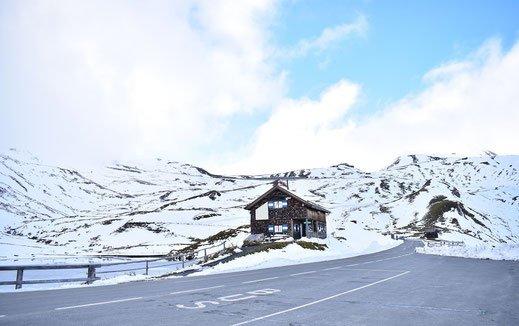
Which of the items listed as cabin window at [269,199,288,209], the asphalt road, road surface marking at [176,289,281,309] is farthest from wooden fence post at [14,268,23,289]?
cabin window at [269,199,288,209]

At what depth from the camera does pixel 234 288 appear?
50.2 ft

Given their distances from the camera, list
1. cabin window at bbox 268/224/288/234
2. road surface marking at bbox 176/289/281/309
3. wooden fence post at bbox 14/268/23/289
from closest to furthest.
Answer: road surface marking at bbox 176/289/281/309, wooden fence post at bbox 14/268/23/289, cabin window at bbox 268/224/288/234

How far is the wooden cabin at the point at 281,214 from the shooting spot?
59.9m

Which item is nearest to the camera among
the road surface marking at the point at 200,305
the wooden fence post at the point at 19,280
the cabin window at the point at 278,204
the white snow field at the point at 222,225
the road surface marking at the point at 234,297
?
the road surface marking at the point at 200,305

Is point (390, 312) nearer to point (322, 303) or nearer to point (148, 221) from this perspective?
point (322, 303)

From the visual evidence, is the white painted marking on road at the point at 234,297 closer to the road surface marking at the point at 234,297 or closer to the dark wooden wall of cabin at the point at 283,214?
the road surface marking at the point at 234,297

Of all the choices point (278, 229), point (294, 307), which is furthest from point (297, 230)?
point (294, 307)

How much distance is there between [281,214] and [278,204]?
160 cm

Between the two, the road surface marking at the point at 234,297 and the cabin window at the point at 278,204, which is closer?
the road surface marking at the point at 234,297

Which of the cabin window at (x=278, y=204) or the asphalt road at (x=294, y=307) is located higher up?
the cabin window at (x=278, y=204)

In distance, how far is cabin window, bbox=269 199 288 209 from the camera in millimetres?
60694

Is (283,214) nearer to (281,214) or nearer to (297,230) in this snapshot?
(281,214)

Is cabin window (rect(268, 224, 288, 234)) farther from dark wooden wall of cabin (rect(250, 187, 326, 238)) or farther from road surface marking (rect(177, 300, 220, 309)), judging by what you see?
road surface marking (rect(177, 300, 220, 309))

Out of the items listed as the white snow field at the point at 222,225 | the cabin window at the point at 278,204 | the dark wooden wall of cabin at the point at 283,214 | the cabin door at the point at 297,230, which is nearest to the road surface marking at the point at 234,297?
the white snow field at the point at 222,225
